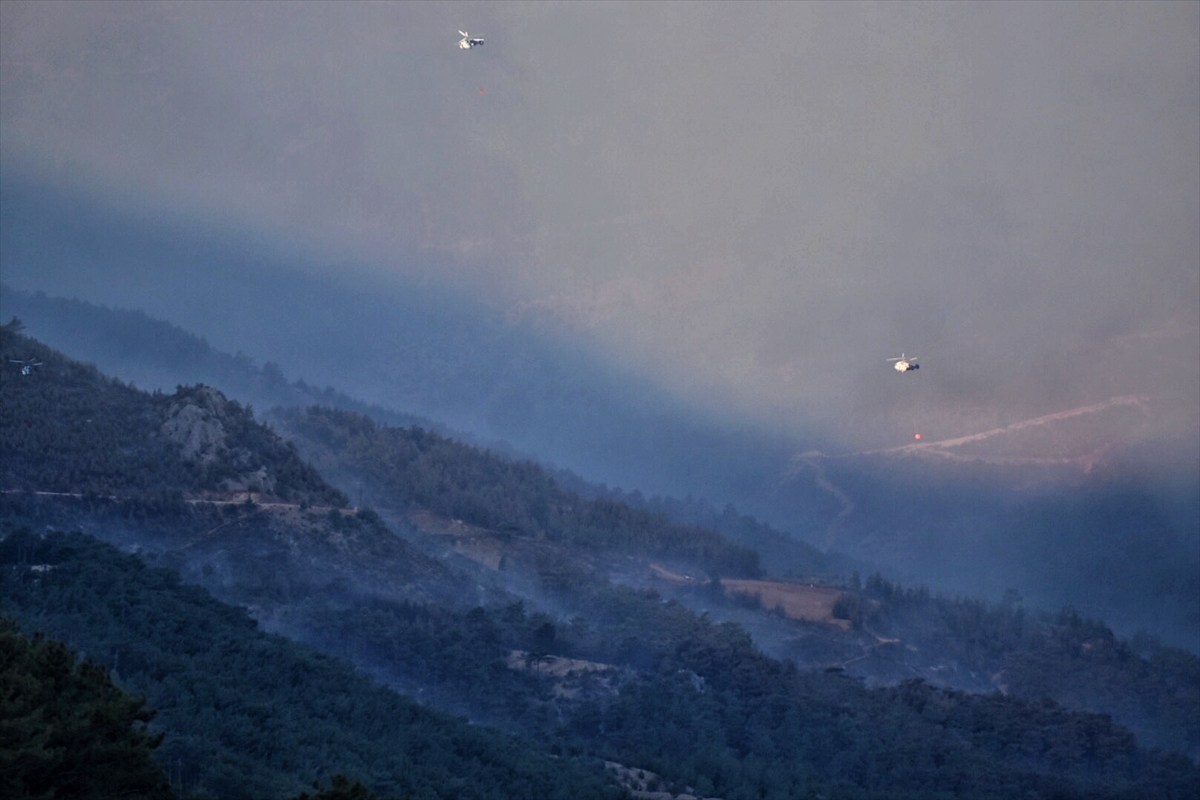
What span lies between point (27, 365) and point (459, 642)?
18.3 m

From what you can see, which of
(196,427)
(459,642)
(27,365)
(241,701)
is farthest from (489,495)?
(241,701)

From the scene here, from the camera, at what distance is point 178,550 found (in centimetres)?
3747

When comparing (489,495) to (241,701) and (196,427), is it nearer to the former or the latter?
(196,427)

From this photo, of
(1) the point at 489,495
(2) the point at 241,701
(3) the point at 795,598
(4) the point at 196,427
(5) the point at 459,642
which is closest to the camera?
(2) the point at 241,701

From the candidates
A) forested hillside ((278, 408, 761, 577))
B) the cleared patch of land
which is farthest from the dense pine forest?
the cleared patch of land

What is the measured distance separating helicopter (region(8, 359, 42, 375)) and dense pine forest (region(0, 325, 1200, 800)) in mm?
299

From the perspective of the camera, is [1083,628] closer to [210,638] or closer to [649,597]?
[649,597]

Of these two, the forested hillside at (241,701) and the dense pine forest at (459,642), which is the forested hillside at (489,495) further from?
the forested hillside at (241,701)

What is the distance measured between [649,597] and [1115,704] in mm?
17020

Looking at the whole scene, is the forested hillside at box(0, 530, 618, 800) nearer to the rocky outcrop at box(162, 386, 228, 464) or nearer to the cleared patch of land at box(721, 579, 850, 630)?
the rocky outcrop at box(162, 386, 228, 464)

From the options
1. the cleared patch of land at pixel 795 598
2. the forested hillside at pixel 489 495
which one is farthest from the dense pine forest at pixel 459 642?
the cleared patch of land at pixel 795 598

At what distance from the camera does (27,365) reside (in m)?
43.2

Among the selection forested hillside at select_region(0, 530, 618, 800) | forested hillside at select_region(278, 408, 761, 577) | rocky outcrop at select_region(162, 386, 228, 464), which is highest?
forested hillside at select_region(278, 408, 761, 577)

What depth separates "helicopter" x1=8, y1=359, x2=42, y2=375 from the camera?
43000mm
